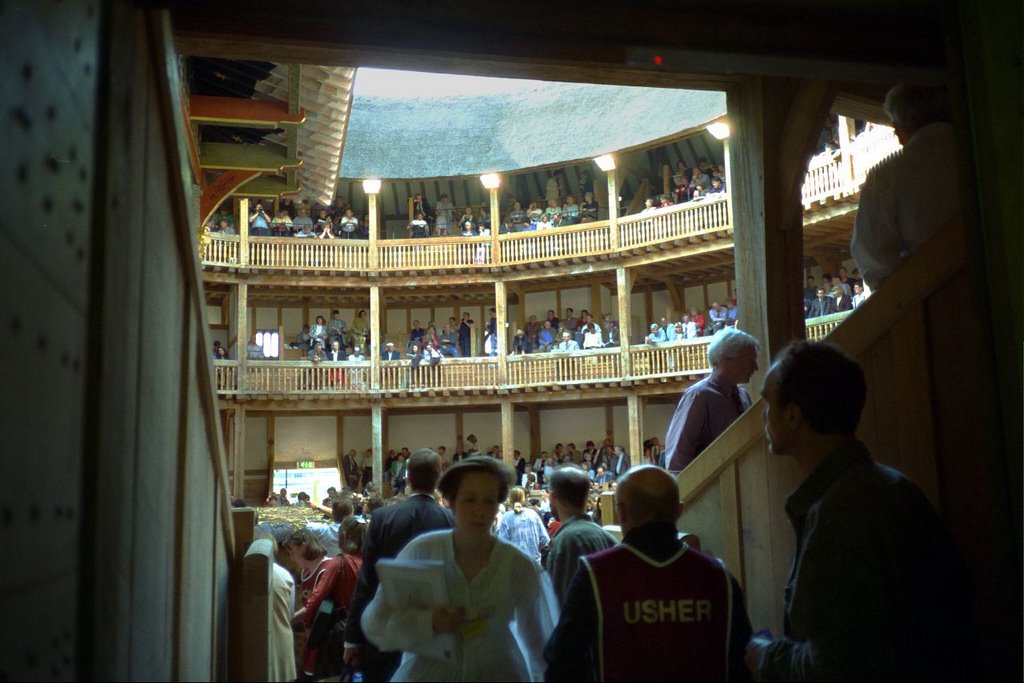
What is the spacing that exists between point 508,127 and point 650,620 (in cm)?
2661

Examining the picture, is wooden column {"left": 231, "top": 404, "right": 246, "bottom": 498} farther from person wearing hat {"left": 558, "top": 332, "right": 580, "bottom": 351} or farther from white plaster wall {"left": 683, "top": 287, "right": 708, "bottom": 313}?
white plaster wall {"left": 683, "top": 287, "right": 708, "bottom": 313}

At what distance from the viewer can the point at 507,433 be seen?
2328 centimetres

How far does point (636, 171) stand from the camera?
25906 millimetres

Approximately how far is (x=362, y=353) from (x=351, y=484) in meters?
3.59

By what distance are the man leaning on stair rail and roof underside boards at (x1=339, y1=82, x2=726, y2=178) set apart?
2068 cm

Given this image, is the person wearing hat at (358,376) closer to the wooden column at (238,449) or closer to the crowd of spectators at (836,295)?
the wooden column at (238,449)

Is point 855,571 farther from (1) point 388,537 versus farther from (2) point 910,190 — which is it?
(1) point 388,537

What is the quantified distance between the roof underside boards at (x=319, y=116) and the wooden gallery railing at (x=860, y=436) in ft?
20.3

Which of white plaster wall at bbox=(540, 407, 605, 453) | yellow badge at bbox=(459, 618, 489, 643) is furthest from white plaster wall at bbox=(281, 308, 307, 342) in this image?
yellow badge at bbox=(459, 618, 489, 643)

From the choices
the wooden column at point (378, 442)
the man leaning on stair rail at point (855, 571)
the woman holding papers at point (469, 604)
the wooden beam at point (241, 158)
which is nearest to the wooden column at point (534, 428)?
the wooden column at point (378, 442)

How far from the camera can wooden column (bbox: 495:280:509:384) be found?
23.6 meters

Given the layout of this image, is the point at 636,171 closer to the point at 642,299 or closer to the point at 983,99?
the point at 642,299

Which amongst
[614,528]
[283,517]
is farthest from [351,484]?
[614,528]

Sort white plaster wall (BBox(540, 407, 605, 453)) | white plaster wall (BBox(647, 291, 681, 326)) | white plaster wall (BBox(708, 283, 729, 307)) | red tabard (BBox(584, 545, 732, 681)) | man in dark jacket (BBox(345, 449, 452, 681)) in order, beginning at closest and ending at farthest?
1. red tabard (BBox(584, 545, 732, 681))
2. man in dark jacket (BBox(345, 449, 452, 681))
3. white plaster wall (BBox(708, 283, 729, 307))
4. white plaster wall (BBox(540, 407, 605, 453))
5. white plaster wall (BBox(647, 291, 681, 326))
